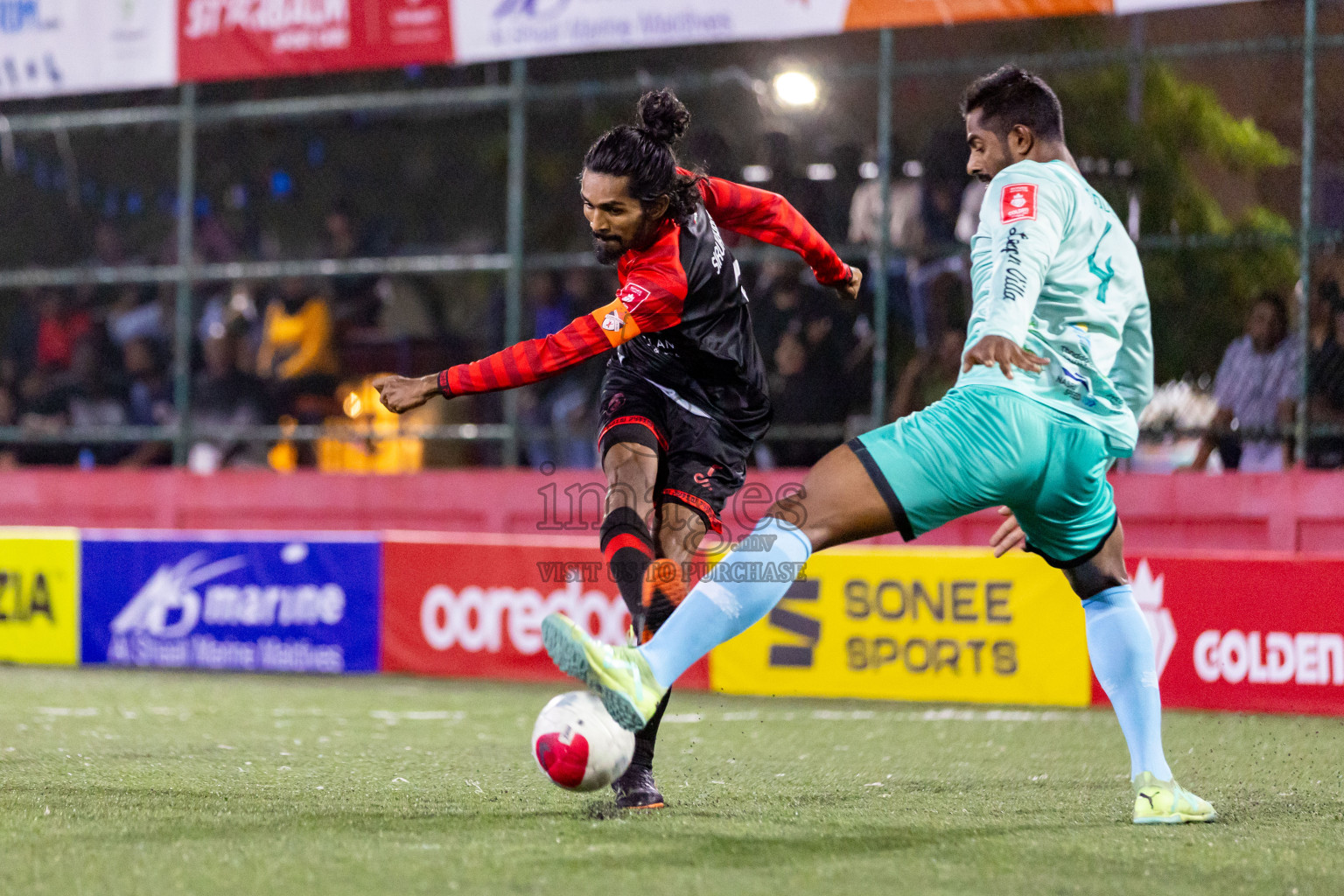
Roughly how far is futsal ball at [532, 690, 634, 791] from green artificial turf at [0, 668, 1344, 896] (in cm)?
17

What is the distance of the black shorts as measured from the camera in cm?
497

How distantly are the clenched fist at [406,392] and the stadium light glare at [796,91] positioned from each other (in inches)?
288

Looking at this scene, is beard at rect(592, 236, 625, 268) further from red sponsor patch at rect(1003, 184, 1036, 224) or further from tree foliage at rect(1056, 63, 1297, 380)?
tree foliage at rect(1056, 63, 1297, 380)

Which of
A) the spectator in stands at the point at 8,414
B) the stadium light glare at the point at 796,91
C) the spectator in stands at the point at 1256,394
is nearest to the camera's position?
the spectator in stands at the point at 1256,394

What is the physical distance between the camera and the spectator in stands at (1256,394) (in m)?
9.43

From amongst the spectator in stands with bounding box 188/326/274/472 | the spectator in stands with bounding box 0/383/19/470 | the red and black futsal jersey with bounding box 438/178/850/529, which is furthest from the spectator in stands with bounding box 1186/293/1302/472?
the spectator in stands with bounding box 0/383/19/470

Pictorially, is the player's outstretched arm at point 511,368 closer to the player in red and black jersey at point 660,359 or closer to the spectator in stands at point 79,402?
the player in red and black jersey at point 660,359

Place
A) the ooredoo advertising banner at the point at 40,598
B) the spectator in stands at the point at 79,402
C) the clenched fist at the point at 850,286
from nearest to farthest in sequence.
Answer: the clenched fist at the point at 850,286
the ooredoo advertising banner at the point at 40,598
the spectator in stands at the point at 79,402

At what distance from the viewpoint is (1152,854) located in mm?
4000

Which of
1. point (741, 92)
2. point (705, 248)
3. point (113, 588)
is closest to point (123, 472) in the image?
point (113, 588)

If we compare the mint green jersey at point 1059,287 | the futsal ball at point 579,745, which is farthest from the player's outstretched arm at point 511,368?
the mint green jersey at point 1059,287

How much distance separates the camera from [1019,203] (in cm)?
415

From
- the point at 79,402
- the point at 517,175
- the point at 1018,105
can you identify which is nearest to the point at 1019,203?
the point at 1018,105

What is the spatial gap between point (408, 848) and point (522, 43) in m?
8.11
